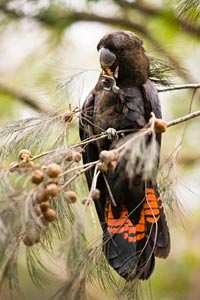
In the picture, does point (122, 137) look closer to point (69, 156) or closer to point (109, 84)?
point (109, 84)

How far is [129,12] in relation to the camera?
410 centimetres

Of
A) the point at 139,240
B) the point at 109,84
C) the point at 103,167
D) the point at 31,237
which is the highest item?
the point at 109,84

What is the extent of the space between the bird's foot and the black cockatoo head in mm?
44

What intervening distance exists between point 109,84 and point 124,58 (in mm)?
120

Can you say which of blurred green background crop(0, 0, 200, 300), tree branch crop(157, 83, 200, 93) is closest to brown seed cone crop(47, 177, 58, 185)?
tree branch crop(157, 83, 200, 93)

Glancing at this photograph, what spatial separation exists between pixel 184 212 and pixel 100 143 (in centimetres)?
35

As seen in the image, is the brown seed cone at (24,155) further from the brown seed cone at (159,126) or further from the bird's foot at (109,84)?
the bird's foot at (109,84)

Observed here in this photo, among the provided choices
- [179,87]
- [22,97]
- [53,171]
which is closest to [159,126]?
[53,171]

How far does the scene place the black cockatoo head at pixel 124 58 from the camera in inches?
94.0

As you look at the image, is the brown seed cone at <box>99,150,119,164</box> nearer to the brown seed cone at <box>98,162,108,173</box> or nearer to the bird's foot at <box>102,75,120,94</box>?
the brown seed cone at <box>98,162,108,173</box>

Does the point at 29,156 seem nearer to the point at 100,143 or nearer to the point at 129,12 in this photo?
the point at 100,143

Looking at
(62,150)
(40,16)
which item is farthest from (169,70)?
(40,16)

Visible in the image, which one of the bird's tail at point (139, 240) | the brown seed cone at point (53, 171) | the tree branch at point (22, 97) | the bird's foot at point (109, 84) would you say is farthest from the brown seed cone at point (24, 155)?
the tree branch at point (22, 97)

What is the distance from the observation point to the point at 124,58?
242cm
